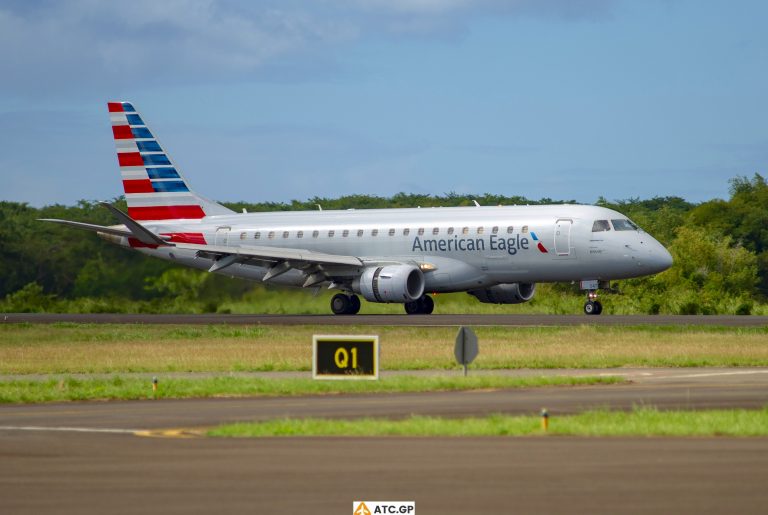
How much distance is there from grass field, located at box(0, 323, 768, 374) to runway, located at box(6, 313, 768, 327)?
267 centimetres

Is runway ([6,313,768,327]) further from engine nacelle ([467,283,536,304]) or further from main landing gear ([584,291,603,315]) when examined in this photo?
engine nacelle ([467,283,536,304])

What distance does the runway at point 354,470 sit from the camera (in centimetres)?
1378

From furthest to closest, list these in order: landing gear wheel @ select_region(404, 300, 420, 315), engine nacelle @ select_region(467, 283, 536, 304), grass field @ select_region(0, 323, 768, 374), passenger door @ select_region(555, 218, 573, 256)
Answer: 1. engine nacelle @ select_region(467, 283, 536, 304)
2. landing gear wheel @ select_region(404, 300, 420, 315)
3. passenger door @ select_region(555, 218, 573, 256)
4. grass field @ select_region(0, 323, 768, 374)

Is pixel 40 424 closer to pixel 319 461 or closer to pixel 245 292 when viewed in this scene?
pixel 319 461

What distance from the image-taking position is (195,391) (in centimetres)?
2830

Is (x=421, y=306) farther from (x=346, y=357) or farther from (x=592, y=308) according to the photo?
(x=346, y=357)

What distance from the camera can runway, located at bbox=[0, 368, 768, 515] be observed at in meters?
13.8

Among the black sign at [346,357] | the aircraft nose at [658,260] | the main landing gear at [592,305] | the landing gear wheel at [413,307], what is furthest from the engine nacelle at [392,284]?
the black sign at [346,357]

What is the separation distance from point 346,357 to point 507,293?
33.7 m

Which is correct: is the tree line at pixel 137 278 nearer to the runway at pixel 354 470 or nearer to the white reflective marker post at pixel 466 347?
the white reflective marker post at pixel 466 347

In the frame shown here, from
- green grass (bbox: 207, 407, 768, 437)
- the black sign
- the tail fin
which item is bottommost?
green grass (bbox: 207, 407, 768, 437)

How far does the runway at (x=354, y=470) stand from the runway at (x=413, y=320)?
2753 centimetres

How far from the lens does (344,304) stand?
207ft

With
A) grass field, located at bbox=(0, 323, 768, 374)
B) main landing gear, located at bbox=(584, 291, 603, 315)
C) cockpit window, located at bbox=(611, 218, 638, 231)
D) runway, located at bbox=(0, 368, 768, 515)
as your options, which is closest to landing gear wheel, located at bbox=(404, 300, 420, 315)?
main landing gear, located at bbox=(584, 291, 603, 315)
